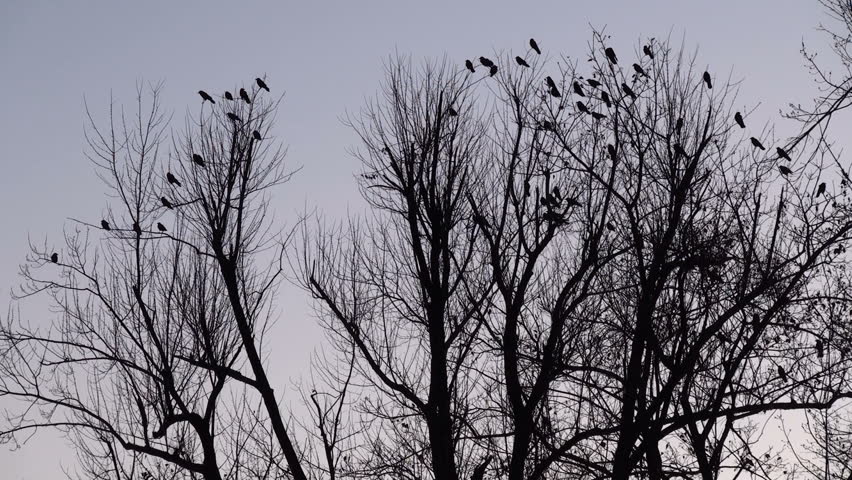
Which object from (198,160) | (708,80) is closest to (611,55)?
(708,80)

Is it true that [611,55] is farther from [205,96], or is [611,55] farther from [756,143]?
[205,96]

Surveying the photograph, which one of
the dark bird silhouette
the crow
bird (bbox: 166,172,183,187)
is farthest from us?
bird (bbox: 166,172,183,187)

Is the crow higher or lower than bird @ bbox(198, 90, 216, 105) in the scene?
lower

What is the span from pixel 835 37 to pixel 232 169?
283 inches

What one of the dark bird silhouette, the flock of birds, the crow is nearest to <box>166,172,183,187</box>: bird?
the flock of birds

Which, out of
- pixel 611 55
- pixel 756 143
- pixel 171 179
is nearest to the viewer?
pixel 756 143

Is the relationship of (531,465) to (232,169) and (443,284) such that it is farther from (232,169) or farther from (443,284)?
(232,169)

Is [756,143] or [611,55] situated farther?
[611,55]

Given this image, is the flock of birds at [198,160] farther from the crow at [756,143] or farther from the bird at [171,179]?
the crow at [756,143]

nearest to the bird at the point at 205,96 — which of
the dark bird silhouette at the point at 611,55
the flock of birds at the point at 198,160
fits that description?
the flock of birds at the point at 198,160

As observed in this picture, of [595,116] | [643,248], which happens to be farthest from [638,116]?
[643,248]

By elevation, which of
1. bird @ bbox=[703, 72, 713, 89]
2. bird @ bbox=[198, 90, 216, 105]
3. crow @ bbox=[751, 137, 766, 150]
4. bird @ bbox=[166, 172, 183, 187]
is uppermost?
bird @ bbox=[198, 90, 216, 105]

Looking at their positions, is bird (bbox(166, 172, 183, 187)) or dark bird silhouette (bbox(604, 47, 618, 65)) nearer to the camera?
dark bird silhouette (bbox(604, 47, 618, 65))

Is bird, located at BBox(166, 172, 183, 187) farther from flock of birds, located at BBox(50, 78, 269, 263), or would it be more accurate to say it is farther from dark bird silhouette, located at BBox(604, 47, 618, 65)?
dark bird silhouette, located at BBox(604, 47, 618, 65)
